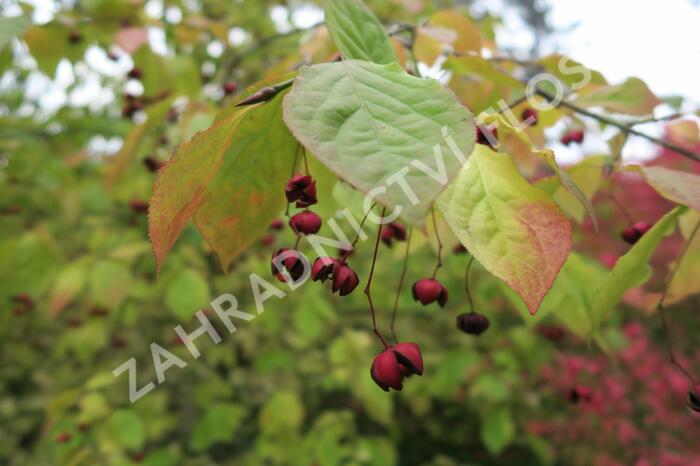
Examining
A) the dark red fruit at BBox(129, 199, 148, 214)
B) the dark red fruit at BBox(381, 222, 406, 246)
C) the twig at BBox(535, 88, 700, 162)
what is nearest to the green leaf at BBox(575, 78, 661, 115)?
the twig at BBox(535, 88, 700, 162)

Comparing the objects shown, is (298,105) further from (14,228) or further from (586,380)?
(586,380)

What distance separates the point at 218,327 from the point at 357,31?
11.1 feet

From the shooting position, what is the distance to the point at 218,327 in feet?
13.1

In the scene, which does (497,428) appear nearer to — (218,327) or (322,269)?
(218,327)

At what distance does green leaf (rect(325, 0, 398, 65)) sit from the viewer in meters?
0.83

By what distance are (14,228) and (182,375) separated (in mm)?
1427

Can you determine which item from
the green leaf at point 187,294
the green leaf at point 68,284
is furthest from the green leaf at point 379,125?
the green leaf at point 68,284

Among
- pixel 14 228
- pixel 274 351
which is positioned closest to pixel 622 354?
pixel 274 351

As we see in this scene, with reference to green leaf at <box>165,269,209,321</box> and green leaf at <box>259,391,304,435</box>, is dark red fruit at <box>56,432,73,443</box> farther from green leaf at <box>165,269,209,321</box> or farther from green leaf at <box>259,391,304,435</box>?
green leaf at <box>259,391,304,435</box>

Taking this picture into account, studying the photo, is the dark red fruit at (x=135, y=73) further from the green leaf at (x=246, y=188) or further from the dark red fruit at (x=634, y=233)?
the dark red fruit at (x=634, y=233)

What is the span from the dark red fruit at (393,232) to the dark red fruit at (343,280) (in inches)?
16.4

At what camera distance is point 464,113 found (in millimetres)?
556

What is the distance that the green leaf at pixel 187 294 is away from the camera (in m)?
2.38

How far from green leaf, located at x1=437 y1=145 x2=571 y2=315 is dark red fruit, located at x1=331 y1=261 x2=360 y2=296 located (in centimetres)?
18
